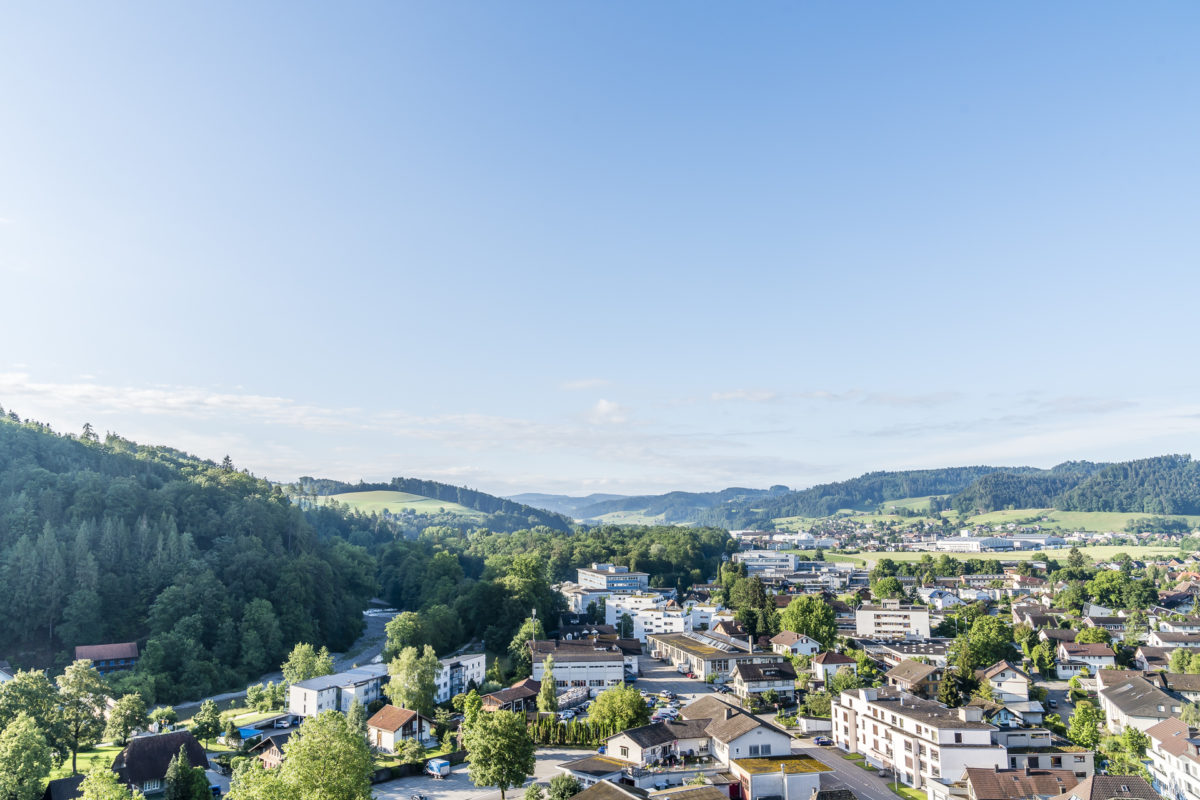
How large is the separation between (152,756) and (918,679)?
33.5m

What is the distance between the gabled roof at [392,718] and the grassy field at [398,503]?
12057 centimetres

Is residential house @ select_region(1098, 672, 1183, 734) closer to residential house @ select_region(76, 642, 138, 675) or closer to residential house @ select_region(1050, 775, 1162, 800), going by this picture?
residential house @ select_region(1050, 775, 1162, 800)

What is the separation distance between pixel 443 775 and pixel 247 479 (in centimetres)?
4677

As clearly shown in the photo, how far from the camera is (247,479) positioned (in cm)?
6588

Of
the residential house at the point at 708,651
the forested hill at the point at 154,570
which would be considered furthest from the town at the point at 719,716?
the forested hill at the point at 154,570

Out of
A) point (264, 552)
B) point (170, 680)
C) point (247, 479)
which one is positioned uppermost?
point (247, 479)

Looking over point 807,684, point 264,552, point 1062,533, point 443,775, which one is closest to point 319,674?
point 443,775

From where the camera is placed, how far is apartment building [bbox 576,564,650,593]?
75.4 m

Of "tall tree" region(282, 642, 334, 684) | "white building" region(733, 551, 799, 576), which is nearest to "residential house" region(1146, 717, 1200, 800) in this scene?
"tall tree" region(282, 642, 334, 684)

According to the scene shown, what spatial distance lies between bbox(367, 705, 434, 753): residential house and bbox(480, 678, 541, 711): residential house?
290 cm

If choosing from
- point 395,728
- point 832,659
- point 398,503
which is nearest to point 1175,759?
point 832,659

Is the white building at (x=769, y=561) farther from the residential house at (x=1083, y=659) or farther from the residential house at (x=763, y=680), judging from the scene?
the residential house at (x=763, y=680)

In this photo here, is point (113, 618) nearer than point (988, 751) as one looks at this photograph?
No

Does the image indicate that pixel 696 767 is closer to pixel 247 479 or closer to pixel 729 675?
pixel 729 675
